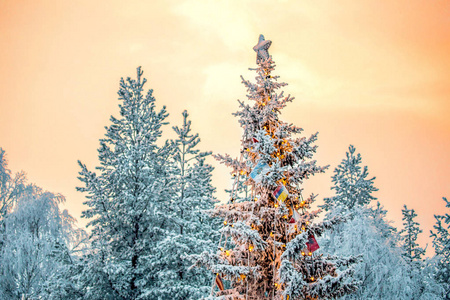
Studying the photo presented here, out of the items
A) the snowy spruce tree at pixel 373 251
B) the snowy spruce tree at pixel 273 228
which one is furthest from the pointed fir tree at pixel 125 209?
the snowy spruce tree at pixel 373 251

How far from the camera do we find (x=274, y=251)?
25.6ft

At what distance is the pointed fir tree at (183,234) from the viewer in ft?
39.1

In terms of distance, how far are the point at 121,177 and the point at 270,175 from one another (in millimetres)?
7472

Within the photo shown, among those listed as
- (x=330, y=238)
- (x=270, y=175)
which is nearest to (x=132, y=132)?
(x=270, y=175)

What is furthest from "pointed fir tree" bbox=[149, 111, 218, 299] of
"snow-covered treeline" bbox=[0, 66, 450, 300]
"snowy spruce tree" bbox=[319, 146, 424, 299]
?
"snowy spruce tree" bbox=[319, 146, 424, 299]

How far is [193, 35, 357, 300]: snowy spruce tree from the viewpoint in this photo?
7500 mm

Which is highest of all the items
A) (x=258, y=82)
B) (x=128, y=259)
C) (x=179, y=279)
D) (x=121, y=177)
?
(x=258, y=82)

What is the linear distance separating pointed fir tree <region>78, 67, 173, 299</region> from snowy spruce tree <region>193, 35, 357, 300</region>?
4.94 metres

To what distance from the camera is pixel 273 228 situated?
28.0ft

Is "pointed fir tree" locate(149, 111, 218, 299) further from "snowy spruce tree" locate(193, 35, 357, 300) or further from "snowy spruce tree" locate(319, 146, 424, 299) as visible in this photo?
"snowy spruce tree" locate(319, 146, 424, 299)

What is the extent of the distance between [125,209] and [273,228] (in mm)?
6895

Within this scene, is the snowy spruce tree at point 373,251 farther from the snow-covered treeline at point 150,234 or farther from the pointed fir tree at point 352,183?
the pointed fir tree at point 352,183

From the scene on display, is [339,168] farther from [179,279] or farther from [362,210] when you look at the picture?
[179,279]

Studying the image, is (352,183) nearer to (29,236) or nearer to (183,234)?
(183,234)
